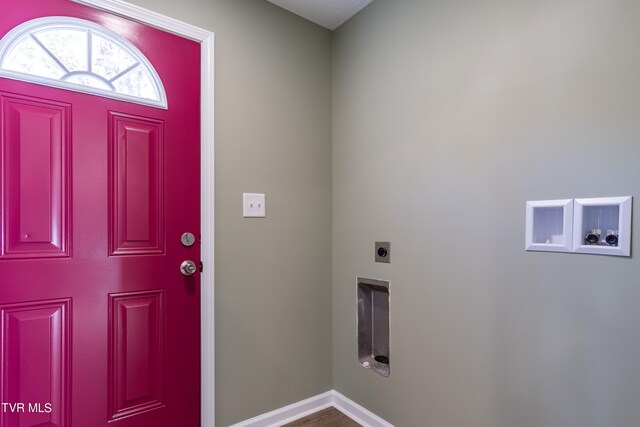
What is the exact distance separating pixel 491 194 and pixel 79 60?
1776 mm

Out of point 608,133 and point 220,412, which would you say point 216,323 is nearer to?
point 220,412

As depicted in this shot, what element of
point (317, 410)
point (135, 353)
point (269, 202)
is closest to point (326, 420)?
point (317, 410)

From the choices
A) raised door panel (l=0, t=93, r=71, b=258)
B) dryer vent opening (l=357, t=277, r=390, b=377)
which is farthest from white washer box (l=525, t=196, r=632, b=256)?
raised door panel (l=0, t=93, r=71, b=258)

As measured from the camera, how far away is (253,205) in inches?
70.0

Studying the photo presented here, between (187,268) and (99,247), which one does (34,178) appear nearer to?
(99,247)

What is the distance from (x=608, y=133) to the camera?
41.1 inches

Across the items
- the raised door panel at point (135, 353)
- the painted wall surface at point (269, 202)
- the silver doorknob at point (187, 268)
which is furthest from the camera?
the painted wall surface at point (269, 202)

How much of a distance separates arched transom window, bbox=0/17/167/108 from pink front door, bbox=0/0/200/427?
0.11 feet

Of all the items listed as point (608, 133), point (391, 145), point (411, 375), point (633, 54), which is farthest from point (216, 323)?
point (633, 54)

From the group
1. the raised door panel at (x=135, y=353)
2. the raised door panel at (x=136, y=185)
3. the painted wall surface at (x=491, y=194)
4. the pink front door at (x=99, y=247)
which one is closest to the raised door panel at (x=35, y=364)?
the pink front door at (x=99, y=247)

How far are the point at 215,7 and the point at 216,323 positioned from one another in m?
1.61

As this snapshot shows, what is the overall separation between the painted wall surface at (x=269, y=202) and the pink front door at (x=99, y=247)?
15 centimetres

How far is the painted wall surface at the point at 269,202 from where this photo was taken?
168 centimetres

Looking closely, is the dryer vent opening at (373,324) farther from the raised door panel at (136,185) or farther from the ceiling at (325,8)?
the ceiling at (325,8)
